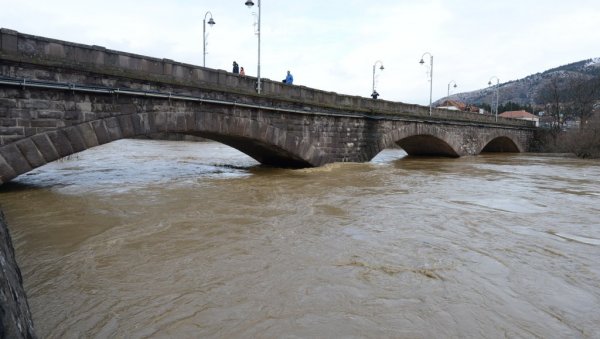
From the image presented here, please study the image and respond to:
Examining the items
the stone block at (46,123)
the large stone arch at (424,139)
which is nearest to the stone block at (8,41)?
the stone block at (46,123)

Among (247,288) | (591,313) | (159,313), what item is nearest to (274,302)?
(247,288)

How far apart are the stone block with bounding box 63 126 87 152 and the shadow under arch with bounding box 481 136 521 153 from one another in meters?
35.5

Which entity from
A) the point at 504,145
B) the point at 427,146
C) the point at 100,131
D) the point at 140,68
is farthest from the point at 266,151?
the point at 504,145

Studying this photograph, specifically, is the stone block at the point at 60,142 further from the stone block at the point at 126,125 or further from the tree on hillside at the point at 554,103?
the tree on hillside at the point at 554,103

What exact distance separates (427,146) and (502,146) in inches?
605

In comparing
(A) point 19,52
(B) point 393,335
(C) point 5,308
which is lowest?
(B) point 393,335

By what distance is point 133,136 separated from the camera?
34.0 ft

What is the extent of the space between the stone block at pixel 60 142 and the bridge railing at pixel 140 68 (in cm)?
137

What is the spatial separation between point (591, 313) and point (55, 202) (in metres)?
9.15

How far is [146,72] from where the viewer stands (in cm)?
1028

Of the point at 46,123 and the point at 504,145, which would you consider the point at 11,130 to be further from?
the point at 504,145

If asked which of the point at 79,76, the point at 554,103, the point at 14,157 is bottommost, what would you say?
the point at 14,157

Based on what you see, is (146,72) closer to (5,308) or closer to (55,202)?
(55,202)

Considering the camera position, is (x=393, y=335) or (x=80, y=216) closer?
(x=393, y=335)
